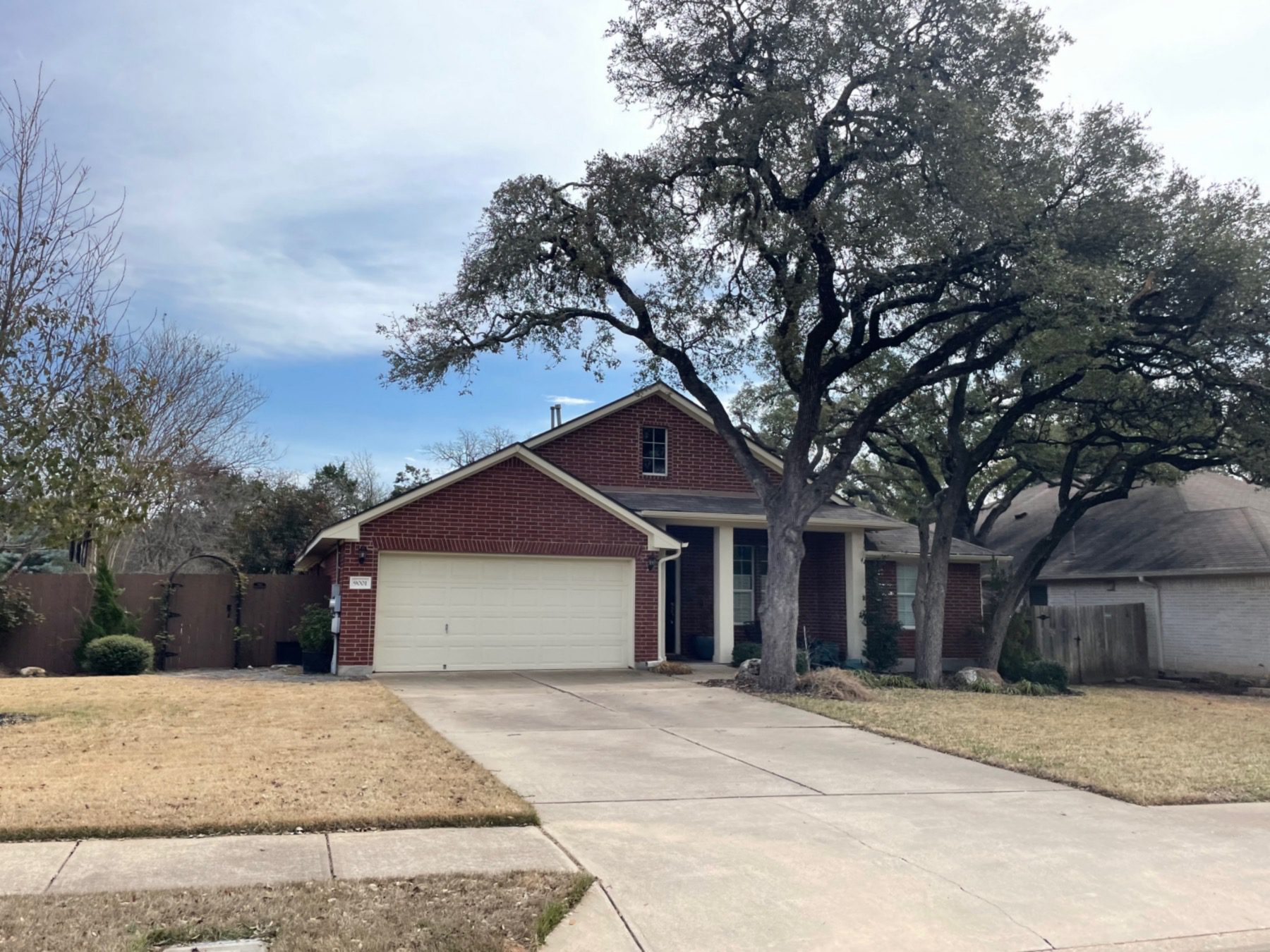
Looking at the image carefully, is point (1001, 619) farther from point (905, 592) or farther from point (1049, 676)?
point (905, 592)

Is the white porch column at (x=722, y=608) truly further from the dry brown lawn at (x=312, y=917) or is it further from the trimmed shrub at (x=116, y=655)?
the dry brown lawn at (x=312, y=917)

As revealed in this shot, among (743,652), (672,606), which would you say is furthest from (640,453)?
(743,652)

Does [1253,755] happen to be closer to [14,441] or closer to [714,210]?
[714,210]

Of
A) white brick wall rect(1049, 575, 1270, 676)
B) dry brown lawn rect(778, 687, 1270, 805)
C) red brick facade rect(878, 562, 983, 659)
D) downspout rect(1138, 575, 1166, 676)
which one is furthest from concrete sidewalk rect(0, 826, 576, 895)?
downspout rect(1138, 575, 1166, 676)

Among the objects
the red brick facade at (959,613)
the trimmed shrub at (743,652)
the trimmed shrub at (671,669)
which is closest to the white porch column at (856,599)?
the red brick facade at (959,613)

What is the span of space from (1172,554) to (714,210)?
47.9ft

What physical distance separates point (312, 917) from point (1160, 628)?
2331 cm

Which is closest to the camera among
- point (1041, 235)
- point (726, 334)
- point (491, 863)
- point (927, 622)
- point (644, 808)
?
point (491, 863)

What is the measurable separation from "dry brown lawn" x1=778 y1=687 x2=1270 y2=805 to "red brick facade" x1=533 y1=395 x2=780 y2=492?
7.15m

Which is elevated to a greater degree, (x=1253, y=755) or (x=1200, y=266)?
(x=1200, y=266)

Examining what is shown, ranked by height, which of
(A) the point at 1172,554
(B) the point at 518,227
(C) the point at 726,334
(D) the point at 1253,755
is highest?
(B) the point at 518,227

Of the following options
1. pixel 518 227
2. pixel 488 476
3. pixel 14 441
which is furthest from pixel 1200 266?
pixel 14 441

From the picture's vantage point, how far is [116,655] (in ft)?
55.9

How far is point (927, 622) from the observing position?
18734mm
